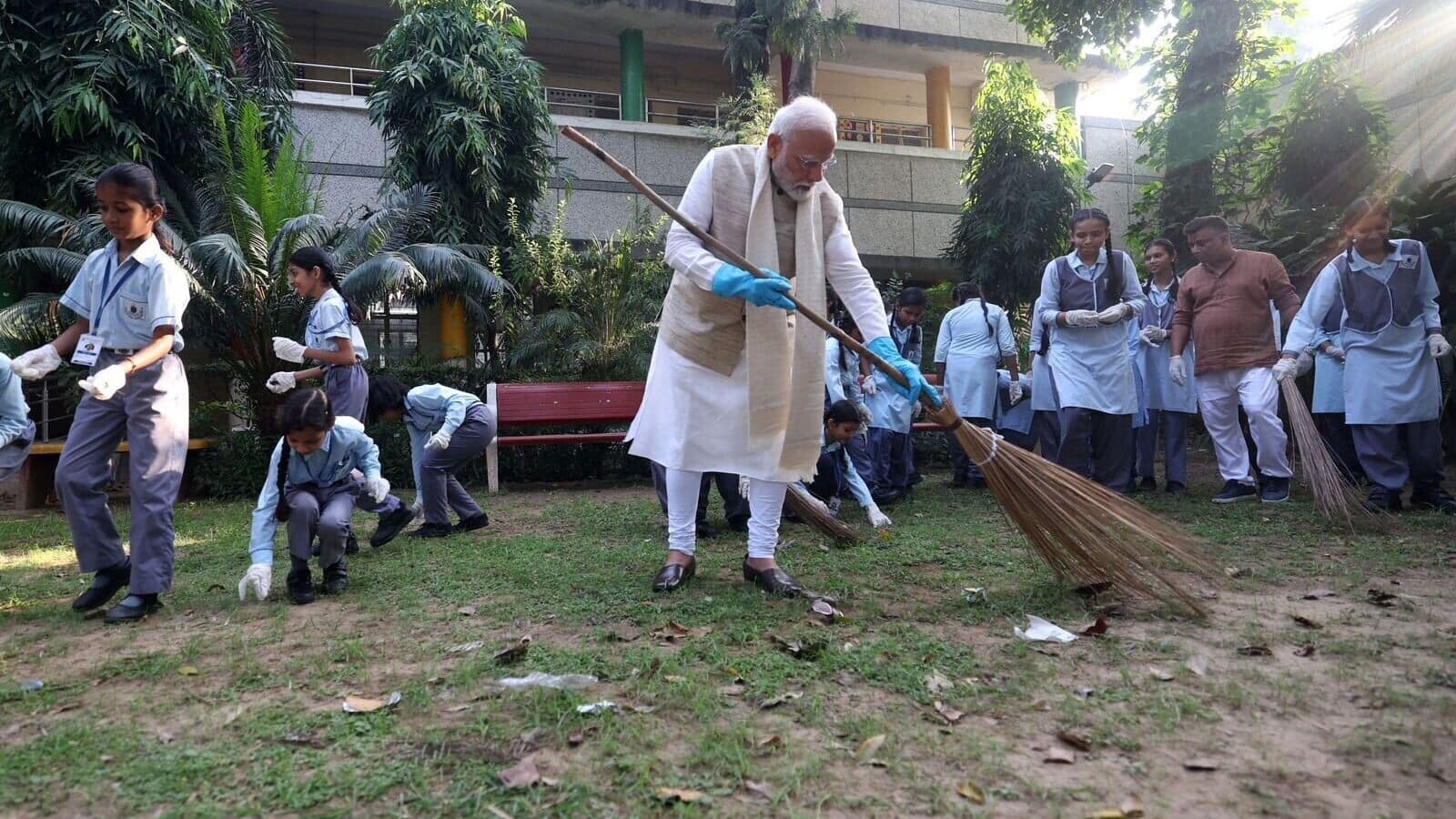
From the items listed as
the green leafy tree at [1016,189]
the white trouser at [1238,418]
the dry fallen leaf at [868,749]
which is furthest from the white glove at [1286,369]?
the green leafy tree at [1016,189]

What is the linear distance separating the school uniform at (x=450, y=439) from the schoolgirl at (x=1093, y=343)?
391 centimetres

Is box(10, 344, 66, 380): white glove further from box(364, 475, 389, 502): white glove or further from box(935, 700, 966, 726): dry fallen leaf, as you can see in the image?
box(935, 700, 966, 726): dry fallen leaf

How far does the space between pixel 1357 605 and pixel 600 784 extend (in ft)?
9.68

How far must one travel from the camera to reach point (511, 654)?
9.50ft

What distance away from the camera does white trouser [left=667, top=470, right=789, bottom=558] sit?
153 inches

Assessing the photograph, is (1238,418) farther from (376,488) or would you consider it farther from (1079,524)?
(376,488)

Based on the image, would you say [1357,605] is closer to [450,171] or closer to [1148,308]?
[1148,308]

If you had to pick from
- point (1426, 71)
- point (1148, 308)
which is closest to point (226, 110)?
point (1148, 308)

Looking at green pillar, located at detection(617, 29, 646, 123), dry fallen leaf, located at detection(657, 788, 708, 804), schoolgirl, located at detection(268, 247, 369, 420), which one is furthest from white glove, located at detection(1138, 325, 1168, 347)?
green pillar, located at detection(617, 29, 646, 123)

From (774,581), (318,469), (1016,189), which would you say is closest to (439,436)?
(318,469)

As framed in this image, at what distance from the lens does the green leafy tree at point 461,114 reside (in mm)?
10969

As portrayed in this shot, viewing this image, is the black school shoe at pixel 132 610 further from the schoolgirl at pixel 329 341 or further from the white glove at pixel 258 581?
the schoolgirl at pixel 329 341

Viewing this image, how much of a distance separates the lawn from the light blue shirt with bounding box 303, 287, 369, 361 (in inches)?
63.1

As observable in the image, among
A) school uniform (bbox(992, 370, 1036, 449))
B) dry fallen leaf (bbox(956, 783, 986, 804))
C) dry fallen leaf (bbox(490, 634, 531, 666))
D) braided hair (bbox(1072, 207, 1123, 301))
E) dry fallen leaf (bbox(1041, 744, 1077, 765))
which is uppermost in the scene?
braided hair (bbox(1072, 207, 1123, 301))
